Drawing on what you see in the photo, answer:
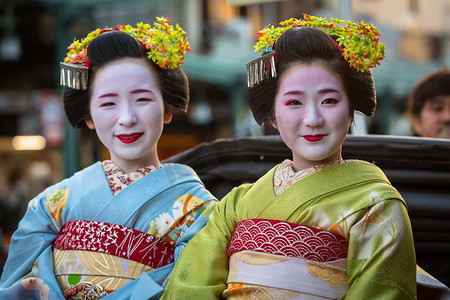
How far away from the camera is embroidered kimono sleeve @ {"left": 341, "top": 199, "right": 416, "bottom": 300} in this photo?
158cm

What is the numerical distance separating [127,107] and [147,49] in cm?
26

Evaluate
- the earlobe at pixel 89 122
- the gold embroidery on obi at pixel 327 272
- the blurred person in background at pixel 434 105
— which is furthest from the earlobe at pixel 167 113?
the blurred person in background at pixel 434 105

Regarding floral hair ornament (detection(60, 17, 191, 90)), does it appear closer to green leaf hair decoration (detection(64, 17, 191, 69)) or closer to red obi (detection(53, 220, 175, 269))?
A: green leaf hair decoration (detection(64, 17, 191, 69))

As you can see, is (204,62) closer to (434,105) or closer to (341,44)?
(434,105)

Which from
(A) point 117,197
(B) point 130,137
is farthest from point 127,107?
(A) point 117,197

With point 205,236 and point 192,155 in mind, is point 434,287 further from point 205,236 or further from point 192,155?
point 192,155

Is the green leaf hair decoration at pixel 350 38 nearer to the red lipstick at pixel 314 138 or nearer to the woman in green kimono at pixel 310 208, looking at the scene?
the woman in green kimono at pixel 310 208

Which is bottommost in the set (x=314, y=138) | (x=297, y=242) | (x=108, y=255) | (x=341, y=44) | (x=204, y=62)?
(x=108, y=255)

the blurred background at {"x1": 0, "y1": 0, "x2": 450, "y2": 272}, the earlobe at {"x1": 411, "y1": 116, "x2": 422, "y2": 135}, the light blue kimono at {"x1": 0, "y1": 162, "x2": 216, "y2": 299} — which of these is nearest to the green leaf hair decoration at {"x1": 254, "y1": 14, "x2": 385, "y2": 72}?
the light blue kimono at {"x1": 0, "y1": 162, "x2": 216, "y2": 299}

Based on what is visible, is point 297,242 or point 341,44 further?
point 341,44

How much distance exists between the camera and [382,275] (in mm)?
1593

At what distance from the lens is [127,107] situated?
204 centimetres

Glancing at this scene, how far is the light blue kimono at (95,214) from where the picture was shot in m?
1.97

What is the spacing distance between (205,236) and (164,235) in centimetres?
18
